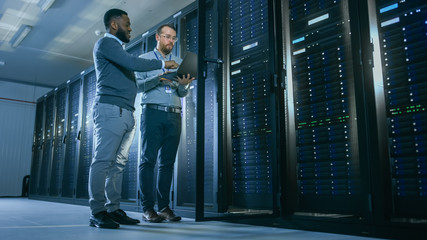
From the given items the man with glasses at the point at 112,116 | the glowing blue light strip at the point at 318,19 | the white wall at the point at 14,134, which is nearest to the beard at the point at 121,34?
the man with glasses at the point at 112,116

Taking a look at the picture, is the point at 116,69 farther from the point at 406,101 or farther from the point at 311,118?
the point at 406,101

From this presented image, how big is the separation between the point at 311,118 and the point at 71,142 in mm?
4776

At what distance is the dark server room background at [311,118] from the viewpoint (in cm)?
180

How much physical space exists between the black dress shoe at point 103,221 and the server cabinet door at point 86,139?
2.90 metres

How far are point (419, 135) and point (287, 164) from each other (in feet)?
2.81

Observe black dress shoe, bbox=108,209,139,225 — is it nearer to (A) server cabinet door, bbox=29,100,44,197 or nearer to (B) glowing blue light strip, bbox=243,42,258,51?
(B) glowing blue light strip, bbox=243,42,258,51

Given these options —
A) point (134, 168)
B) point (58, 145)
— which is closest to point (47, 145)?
point (58, 145)

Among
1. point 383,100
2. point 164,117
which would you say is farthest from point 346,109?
point 164,117

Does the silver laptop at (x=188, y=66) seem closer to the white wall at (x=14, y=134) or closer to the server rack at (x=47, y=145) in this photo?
the server rack at (x=47, y=145)

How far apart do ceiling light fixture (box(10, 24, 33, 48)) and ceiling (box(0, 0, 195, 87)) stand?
0.06m

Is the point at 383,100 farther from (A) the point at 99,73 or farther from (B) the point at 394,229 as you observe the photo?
(A) the point at 99,73

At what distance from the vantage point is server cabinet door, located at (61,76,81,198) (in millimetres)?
5680

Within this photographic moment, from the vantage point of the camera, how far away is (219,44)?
2.60m

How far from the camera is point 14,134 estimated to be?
8.77 meters
